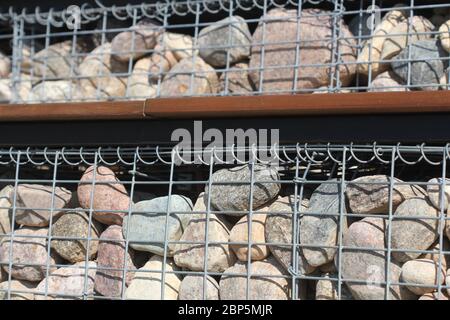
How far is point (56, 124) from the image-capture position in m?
1.93

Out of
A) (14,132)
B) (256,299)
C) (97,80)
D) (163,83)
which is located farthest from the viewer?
(97,80)

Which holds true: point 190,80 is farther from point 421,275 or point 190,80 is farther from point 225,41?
point 421,275

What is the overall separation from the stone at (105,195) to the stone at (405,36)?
0.79 metres

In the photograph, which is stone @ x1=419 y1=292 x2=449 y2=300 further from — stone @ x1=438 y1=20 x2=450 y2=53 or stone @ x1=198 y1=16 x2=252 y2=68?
stone @ x1=198 y1=16 x2=252 y2=68

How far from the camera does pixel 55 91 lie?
2393 mm

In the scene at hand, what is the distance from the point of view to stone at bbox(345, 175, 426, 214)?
1.64m

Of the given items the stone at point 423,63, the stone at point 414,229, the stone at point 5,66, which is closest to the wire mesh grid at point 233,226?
the stone at point 414,229

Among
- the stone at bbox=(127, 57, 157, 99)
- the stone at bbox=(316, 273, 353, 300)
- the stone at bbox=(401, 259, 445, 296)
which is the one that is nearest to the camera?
the stone at bbox=(401, 259, 445, 296)

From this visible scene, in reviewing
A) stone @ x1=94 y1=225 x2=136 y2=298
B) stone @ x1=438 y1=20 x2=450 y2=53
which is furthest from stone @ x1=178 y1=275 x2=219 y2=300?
stone @ x1=438 y1=20 x2=450 y2=53

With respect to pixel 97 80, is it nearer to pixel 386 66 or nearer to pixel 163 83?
pixel 163 83

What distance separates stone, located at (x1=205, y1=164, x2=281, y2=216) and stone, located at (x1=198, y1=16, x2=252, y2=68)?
478 mm
